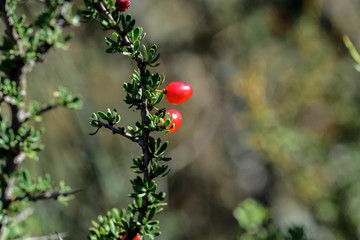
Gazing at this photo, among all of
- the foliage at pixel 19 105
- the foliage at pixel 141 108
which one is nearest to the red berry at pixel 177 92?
the foliage at pixel 141 108

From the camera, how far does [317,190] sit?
2299 mm

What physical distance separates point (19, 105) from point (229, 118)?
3.70m

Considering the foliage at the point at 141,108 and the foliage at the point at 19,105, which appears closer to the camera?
the foliage at the point at 141,108

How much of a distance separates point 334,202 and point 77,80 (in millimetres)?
1779

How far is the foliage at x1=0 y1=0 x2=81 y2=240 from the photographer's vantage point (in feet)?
2.53

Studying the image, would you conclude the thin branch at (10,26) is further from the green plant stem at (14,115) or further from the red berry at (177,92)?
the red berry at (177,92)

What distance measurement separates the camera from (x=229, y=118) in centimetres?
439

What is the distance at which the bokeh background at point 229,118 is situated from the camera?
96.2 inches

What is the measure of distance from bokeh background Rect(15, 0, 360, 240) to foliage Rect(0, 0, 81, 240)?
377 mm

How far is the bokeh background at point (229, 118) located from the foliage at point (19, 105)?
377mm

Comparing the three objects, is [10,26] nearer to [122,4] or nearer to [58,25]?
[58,25]

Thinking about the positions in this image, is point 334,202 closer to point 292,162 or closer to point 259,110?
point 292,162

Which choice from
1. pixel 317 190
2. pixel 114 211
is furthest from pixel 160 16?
pixel 114 211

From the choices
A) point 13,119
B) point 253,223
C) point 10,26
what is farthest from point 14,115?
point 253,223
